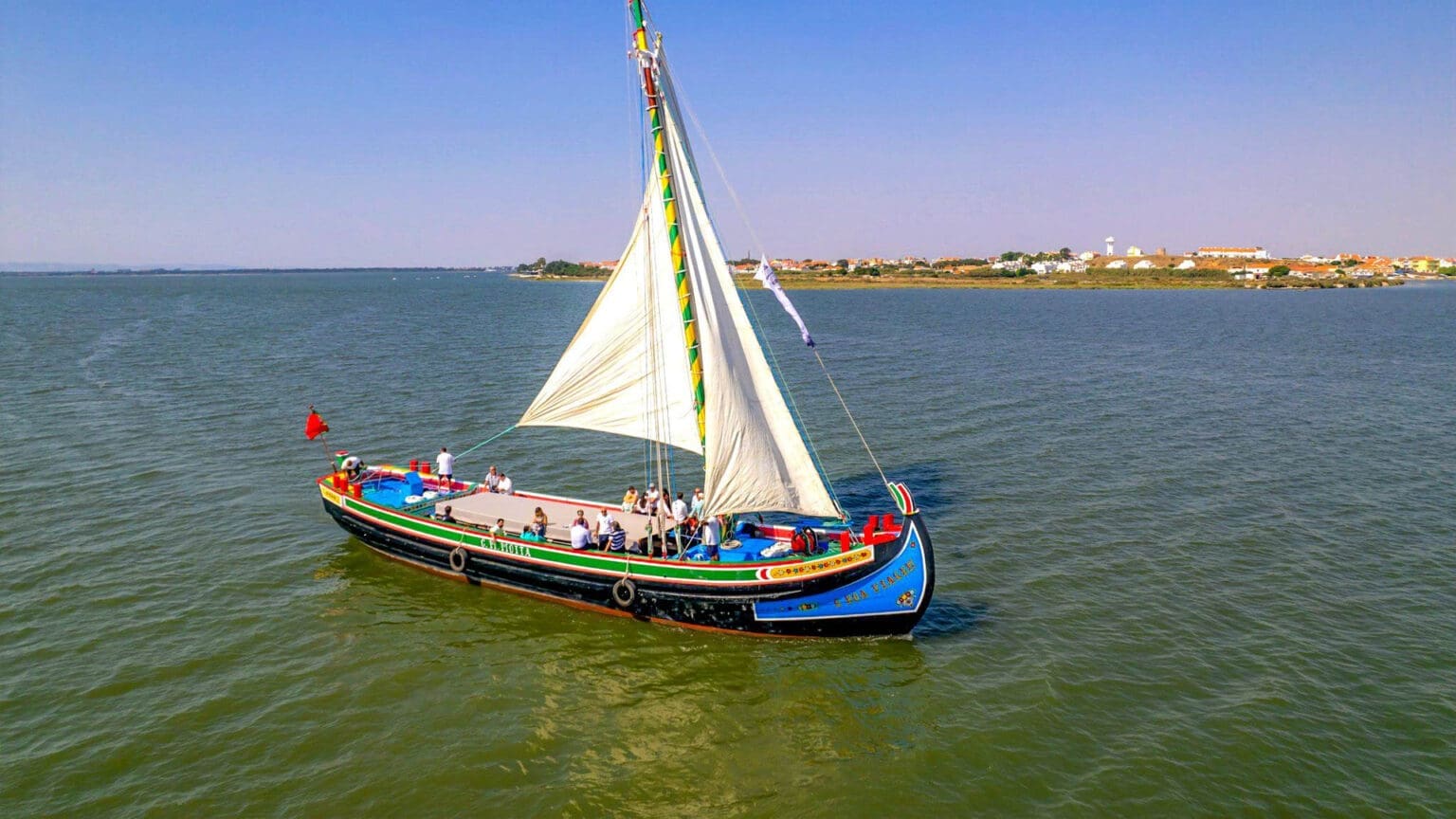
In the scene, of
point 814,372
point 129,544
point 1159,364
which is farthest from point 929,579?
point 1159,364

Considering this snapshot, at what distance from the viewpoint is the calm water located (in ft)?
50.4

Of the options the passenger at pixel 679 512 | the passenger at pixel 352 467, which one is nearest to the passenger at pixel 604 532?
the passenger at pixel 679 512

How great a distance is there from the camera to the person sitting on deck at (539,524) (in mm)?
22578

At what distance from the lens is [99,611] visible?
21.6m

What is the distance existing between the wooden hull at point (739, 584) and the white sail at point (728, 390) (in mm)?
1981

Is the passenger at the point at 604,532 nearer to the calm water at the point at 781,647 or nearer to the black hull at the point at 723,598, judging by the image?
the black hull at the point at 723,598

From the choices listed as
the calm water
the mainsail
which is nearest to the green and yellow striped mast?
the mainsail

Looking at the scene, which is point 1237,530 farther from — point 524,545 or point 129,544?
point 129,544

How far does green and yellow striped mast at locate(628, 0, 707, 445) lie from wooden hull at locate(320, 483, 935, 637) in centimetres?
391

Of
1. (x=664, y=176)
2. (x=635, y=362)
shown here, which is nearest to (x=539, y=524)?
(x=635, y=362)

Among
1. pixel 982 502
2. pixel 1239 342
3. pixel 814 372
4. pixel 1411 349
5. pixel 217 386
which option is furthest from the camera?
pixel 1239 342

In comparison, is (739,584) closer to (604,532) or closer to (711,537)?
(711,537)

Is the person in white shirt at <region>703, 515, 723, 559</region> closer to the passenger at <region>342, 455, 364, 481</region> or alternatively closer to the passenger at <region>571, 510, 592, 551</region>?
the passenger at <region>571, 510, 592, 551</region>

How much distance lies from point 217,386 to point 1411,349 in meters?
95.3
